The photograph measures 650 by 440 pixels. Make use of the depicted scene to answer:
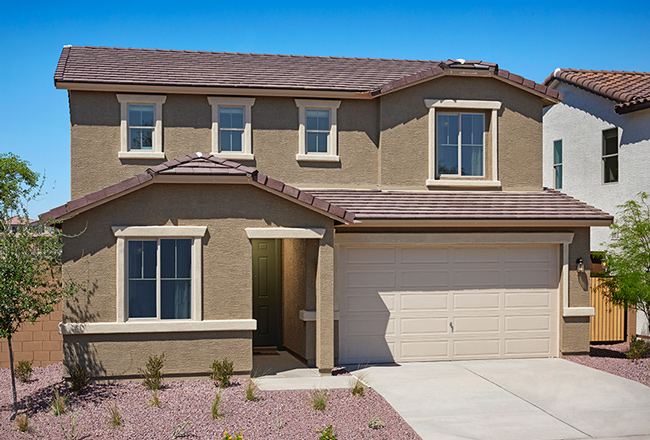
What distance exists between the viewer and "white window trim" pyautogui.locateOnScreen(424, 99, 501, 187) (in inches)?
609

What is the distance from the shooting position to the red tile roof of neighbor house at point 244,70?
15.1 meters

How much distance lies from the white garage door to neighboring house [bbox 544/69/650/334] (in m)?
3.84

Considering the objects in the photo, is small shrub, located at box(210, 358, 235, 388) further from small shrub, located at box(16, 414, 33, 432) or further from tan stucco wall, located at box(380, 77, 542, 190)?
tan stucco wall, located at box(380, 77, 542, 190)

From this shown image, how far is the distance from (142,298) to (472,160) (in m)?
8.19

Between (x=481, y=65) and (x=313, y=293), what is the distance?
6811 millimetres

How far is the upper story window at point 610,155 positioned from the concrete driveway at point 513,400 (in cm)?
670

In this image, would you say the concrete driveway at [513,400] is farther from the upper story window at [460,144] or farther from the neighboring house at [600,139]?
the neighboring house at [600,139]

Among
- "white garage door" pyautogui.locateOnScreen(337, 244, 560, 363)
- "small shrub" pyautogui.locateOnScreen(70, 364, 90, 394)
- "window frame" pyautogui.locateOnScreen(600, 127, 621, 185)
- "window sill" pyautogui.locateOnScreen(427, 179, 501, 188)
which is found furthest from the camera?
"window frame" pyautogui.locateOnScreen(600, 127, 621, 185)

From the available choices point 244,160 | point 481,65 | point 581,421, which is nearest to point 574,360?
point 581,421

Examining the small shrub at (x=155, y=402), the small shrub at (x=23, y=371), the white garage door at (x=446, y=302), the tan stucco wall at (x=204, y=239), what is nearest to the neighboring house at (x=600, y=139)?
the white garage door at (x=446, y=302)

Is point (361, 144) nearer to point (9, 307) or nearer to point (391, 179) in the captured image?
point (391, 179)

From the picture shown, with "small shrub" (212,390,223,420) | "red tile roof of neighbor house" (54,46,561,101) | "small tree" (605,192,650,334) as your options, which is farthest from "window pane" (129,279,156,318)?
"small tree" (605,192,650,334)

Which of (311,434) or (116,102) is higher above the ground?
(116,102)

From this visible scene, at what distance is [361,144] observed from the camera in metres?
15.7
